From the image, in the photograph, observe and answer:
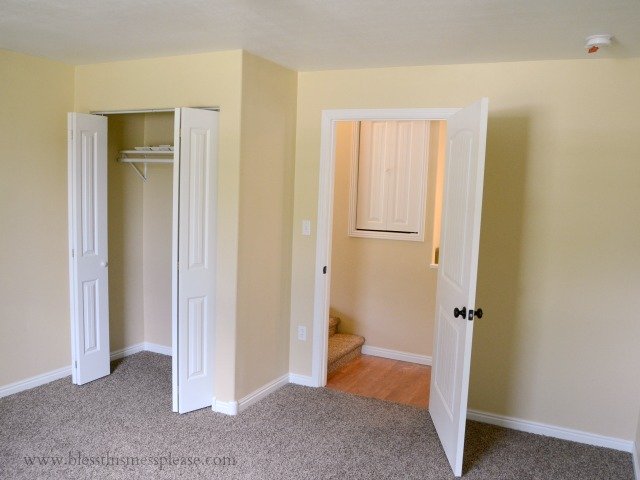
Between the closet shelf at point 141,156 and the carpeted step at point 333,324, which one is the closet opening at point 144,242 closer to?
the closet shelf at point 141,156

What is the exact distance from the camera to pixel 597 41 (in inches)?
100

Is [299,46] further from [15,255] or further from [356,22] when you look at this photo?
[15,255]

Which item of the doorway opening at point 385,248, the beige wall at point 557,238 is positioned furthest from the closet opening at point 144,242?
the beige wall at point 557,238

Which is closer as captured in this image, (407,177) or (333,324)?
(407,177)

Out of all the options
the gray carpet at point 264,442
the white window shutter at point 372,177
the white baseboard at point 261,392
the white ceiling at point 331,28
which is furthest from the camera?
the white window shutter at point 372,177

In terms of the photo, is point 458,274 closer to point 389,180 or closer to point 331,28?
point 331,28

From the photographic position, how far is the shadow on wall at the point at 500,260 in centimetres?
317

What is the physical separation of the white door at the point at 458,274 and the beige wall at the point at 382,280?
1.26m

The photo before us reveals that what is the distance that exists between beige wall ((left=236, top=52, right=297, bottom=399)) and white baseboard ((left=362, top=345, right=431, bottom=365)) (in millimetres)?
1196

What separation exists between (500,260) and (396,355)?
1.80 metres

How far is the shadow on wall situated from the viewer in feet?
10.4

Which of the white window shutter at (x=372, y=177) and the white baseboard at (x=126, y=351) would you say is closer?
the white baseboard at (x=126, y=351)

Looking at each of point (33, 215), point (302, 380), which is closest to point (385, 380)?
point (302, 380)

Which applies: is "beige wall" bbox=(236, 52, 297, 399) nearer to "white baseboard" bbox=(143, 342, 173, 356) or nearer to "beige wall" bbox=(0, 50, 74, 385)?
"white baseboard" bbox=(143, 342, 173, 356)
